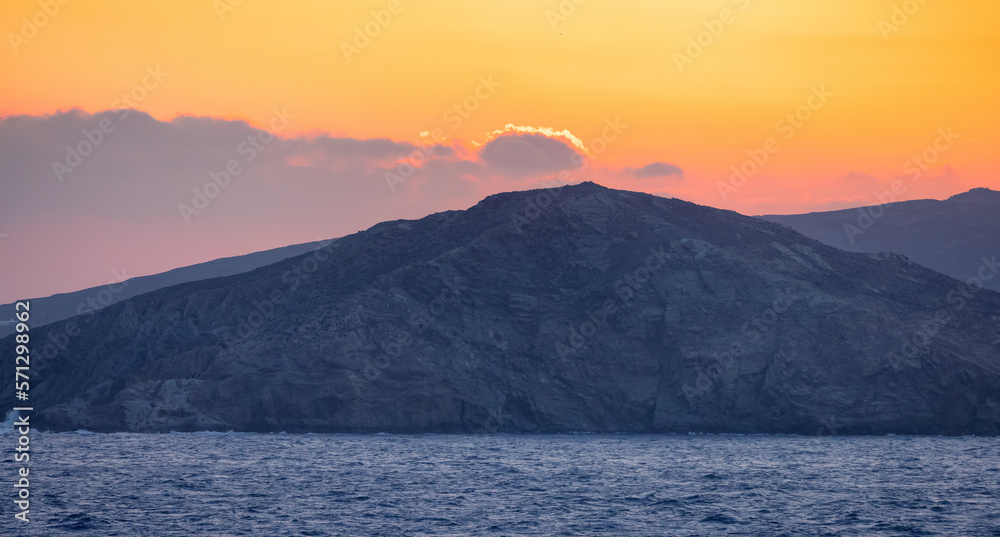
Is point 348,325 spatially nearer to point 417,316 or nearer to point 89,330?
point 417,316

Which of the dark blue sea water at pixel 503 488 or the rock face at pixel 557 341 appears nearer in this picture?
the dark blue sea water at pixel 503 488

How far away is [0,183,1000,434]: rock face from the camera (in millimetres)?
104250

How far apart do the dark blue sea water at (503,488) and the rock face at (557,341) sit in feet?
44.7

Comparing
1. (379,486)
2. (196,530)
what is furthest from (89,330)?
(196,530)

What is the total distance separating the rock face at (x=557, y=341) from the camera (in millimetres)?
104250

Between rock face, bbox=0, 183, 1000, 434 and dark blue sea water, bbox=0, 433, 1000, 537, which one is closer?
dark blue sea water, bbox=0, 433, 1000, 537

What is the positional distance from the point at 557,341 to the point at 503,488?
177 ft

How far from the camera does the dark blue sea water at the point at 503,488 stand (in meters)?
46.6

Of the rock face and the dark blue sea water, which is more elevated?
the rock face

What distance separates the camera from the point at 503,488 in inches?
2323

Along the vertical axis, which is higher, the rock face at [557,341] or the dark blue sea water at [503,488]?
the rock face at [557,341]

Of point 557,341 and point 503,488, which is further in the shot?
→ point 557,341

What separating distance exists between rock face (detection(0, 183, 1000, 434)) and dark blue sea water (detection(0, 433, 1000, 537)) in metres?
13.6

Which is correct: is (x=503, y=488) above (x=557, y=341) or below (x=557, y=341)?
below
